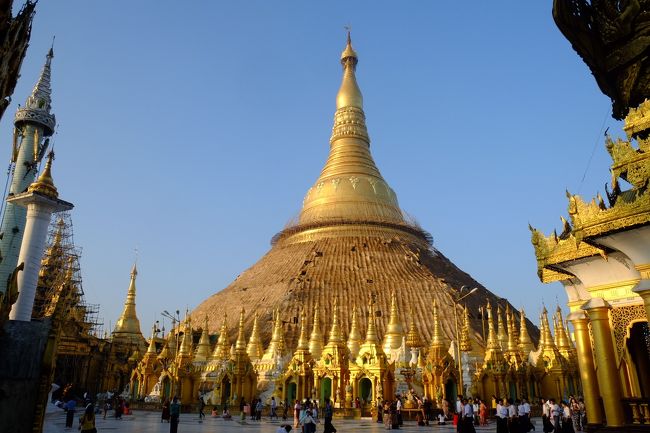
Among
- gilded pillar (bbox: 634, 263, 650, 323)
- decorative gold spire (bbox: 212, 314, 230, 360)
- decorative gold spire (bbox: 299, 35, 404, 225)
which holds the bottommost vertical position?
gilded pillar (bbox: 634, 263, 650, 323)

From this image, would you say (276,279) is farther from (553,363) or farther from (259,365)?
(553,363)

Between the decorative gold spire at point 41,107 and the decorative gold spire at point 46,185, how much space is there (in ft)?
35.0

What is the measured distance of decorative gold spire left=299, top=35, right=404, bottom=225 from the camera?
51156mm

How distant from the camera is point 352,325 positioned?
34.8m

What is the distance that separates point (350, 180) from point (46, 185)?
36824 mm

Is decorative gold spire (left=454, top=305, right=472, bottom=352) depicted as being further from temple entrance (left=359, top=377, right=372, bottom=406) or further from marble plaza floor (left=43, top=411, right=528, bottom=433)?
marble plaza floor (left=43, top=411, right=528, bottom=433)

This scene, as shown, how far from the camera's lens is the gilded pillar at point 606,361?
8.81 m

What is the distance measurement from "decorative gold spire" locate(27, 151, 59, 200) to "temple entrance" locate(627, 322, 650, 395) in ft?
56.5

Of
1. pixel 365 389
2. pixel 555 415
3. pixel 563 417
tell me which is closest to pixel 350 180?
pixel 365 389

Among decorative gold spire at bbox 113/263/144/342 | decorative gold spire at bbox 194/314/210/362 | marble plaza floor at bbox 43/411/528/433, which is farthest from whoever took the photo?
decorative gold spire at bbox 113/263/144/342

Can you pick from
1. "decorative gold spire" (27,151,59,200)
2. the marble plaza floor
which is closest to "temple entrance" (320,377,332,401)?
the marble plaza floor

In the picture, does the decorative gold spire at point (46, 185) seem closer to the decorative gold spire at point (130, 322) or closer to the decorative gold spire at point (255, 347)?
the decorative gold spire at point (255, 347)

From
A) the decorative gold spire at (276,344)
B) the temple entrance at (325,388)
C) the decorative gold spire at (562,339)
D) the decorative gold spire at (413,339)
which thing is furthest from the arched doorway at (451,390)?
the decorative gold spire at (276,344)

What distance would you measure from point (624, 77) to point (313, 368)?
24760 mm
